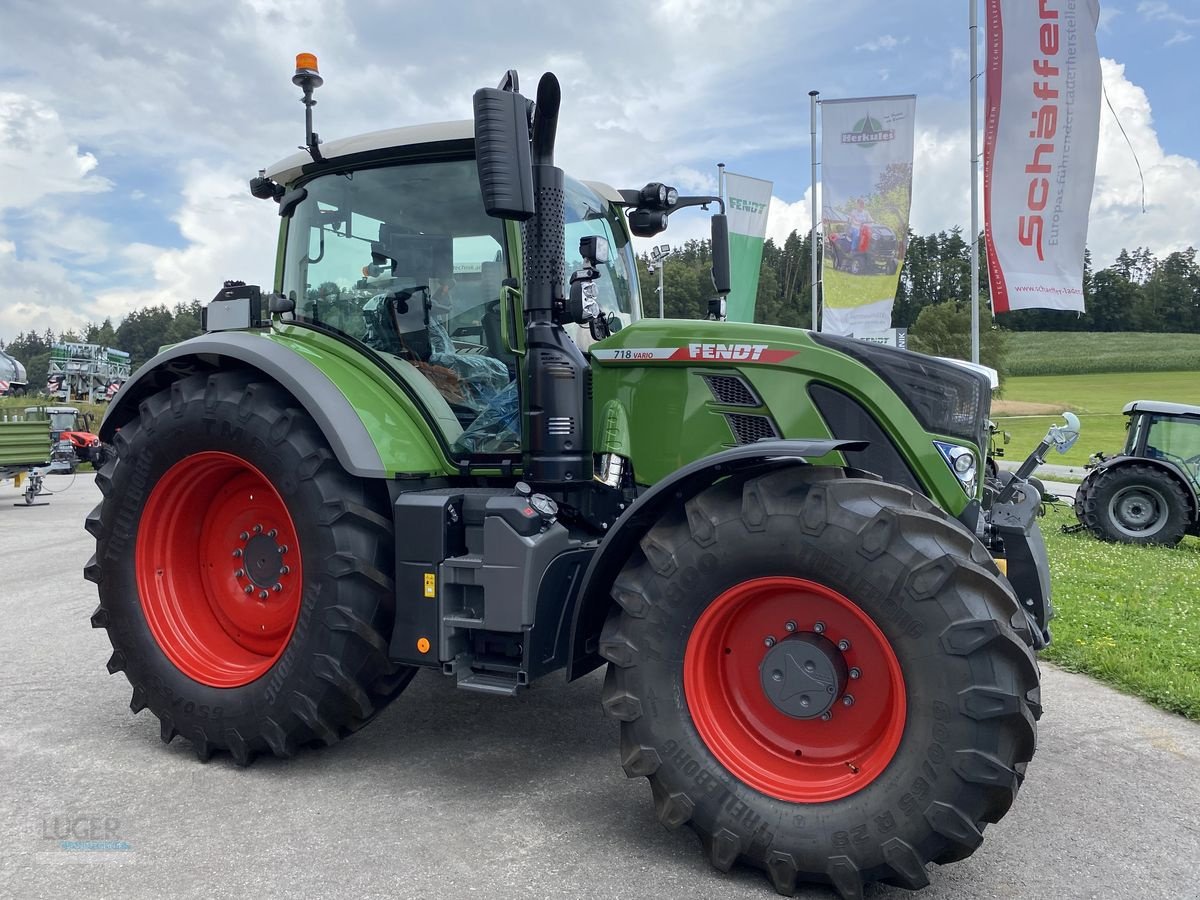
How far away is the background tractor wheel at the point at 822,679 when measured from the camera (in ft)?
8.39

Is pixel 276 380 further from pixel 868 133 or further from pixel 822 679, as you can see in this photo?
pixel 868 133

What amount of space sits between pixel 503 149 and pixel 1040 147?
10099 millimetres

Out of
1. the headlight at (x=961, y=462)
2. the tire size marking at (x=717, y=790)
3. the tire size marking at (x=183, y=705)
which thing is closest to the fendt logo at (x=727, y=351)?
the headlight at (x=961, y=462)

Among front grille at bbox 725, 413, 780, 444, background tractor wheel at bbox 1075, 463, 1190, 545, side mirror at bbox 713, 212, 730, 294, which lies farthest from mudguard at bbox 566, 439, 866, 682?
background tractor wheel at bbox 1075, 463, 1190, 545

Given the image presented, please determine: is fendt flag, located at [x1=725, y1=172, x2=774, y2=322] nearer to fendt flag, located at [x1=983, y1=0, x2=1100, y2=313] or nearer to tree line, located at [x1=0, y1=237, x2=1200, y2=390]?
fendt flag, located at [x1=983, y1=0, x2=1100, y2=313]

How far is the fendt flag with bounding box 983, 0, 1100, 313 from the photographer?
35.3 ft

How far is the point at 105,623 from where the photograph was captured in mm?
4086

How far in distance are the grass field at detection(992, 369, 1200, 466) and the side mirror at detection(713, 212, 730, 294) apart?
74.7 feet

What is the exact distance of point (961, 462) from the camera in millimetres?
3307

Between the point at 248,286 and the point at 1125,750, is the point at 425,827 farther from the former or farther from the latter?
the point at 1125,750

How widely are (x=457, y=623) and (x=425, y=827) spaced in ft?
2.33

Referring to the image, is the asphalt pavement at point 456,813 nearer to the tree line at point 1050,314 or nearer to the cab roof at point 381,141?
the cab roof at point 381,141

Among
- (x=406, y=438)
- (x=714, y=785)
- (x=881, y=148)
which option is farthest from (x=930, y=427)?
(x=881, y=148)

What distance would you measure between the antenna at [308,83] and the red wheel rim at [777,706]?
8.93 ft
